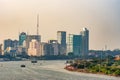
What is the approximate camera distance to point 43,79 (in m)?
49.0

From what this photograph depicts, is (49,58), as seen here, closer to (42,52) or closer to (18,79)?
(42,52)

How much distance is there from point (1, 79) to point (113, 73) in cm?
1586

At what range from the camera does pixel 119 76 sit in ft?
179

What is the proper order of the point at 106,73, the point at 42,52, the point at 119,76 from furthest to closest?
1. the point at 42,52
2. the point at 106,73
3. the point at 119,76

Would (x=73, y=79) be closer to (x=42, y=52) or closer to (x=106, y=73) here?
(x=106, y=73)

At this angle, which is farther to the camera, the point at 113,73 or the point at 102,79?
the point at 113,73

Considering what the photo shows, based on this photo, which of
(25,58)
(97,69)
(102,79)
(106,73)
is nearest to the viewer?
(102,79)

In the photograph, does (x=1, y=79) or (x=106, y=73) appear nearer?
(x=1, y=79)

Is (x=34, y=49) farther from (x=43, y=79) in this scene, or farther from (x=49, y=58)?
(x=43, y=79)

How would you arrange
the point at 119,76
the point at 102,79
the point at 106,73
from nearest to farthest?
the point at 102,79 → the point at 119,76 → the point at 106,73

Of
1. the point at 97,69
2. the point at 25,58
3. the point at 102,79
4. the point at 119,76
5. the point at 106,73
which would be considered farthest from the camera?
the point at 25,58

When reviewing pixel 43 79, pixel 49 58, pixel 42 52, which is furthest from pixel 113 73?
pixel 42 52

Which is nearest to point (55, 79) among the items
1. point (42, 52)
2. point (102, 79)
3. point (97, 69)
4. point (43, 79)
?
point (43, 79)

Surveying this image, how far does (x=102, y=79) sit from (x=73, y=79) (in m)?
3.22
